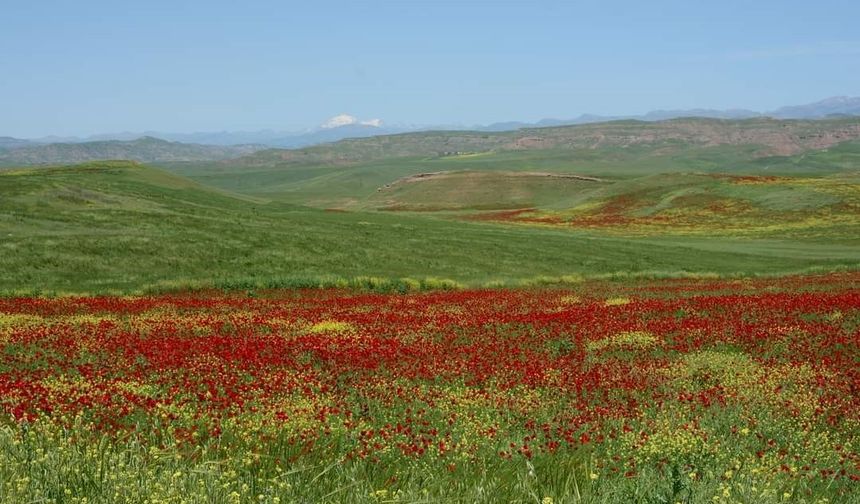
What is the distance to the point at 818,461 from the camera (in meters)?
8.14

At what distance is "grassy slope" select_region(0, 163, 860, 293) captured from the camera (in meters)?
35.0

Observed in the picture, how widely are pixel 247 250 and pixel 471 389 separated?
32.9m

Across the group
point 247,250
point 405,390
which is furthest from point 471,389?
point 247,250

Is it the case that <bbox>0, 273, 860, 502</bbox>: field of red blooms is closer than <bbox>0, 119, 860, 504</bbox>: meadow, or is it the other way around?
<bbox>0, 119, 860, 504</bbox>: meadow

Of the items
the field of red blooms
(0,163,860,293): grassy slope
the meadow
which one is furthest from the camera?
(0,163,860,293): grassy slope

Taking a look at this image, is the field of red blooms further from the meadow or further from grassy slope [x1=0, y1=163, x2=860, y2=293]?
grassy slope [x1=0, y1=163, x2=860, y2=293]

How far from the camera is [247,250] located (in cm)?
4212

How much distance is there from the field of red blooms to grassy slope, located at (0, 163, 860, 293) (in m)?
14.6

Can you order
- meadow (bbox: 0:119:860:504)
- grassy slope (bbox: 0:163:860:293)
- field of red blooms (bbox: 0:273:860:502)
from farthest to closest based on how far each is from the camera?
1. grassy slope (bbox: 0:163:860:293)
2. field of red blooms (bbox: 0:273:860:502)
3. meadow (bbox: 0:119:860:504)

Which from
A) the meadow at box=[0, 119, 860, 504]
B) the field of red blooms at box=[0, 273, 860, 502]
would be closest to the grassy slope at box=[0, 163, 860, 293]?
the meadow at box=[0, 119, 860, 504]

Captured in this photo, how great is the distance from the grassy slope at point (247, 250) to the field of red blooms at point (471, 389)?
47.8ft

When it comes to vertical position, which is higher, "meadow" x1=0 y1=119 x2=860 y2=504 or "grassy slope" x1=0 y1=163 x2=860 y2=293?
"meadow" x1=0 y1=119 x2=860 y2=504

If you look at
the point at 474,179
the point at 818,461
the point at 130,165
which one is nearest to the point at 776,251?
the point at 818,461

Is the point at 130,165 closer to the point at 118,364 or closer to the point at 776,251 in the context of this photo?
the point at 776,251
